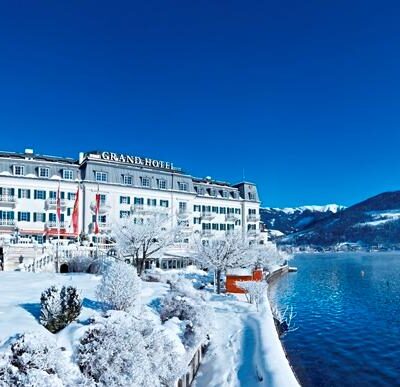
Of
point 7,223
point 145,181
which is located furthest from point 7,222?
point 145,181

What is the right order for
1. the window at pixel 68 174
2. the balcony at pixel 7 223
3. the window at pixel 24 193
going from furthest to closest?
the window at pixel 68 174 → the window at pixel 24 193 → the balcony at pixel 7 223

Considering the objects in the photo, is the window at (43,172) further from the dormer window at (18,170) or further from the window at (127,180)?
the window at (127,180)

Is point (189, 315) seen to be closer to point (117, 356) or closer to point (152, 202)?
point (117, 356)

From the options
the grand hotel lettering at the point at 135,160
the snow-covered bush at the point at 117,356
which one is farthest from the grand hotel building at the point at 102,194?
the snow-covered bush at the point at 117,356

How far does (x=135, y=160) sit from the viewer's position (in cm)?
6625

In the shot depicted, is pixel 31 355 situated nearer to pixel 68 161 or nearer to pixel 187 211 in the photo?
pixel 68 161

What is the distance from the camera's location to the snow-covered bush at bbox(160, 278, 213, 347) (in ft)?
54.4

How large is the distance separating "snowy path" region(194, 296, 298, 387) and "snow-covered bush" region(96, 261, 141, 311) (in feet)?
13.2

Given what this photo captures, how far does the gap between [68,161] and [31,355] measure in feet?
178

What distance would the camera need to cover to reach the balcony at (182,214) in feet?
218

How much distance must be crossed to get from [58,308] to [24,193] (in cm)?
4209

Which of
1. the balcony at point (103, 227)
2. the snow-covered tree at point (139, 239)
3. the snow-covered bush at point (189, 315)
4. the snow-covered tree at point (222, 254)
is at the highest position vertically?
the balcony at point (103, 227)

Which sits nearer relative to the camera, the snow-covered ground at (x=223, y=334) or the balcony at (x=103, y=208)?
the snow-covered ground at (x=223, y=334)

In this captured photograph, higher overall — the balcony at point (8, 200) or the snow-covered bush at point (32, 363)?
the balcony at point (8, 200)
